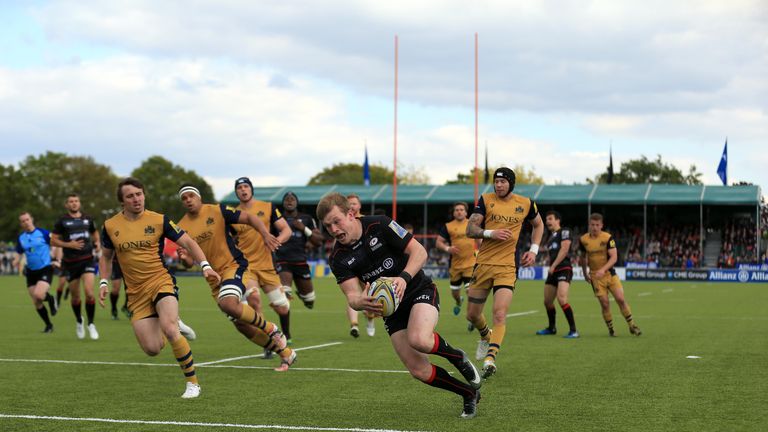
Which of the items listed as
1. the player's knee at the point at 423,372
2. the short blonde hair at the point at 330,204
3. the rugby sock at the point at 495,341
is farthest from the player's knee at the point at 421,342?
the rugby sock at the point at 495,341

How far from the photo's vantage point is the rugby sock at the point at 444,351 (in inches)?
318

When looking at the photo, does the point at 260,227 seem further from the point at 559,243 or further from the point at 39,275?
the point at 39,275

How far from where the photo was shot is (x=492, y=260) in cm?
1242

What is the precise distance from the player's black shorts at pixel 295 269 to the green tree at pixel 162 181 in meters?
92.9

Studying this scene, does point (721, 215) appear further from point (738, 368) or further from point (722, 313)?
point (738, 368)

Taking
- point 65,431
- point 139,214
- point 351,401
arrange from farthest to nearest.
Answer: point 139,214
point 351,401
point 65,431

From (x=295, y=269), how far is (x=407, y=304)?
30.3 ft

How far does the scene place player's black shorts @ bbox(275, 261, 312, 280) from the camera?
17.2 meters

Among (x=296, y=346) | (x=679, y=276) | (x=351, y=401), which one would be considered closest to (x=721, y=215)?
(x=679, y=276)

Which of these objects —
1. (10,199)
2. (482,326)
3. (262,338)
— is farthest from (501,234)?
(10,199)

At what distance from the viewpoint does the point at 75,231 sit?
697 inches

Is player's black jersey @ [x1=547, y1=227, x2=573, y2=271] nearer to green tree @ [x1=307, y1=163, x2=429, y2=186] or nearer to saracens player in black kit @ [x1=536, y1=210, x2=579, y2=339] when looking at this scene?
saracens player in black kit @ [x1=536, y1=210, x2=579, y2=339]

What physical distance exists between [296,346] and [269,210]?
8.07 ft

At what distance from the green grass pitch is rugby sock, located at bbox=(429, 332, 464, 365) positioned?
1.70 feet
